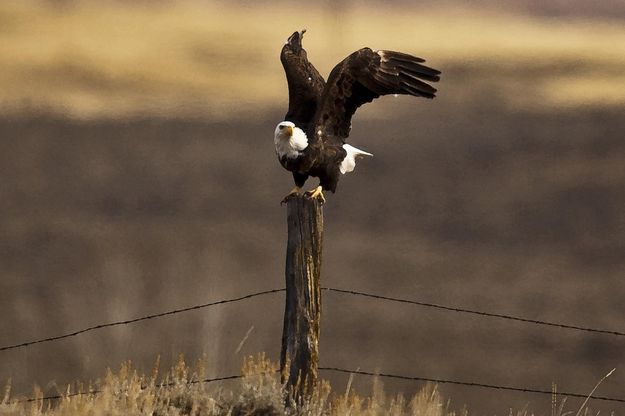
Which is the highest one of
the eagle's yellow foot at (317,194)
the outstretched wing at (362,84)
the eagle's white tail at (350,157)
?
the outstretched wing at (362,84)

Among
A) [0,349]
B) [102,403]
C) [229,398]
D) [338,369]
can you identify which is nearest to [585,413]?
[338,369]

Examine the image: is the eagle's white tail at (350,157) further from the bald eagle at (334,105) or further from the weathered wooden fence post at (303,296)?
the weathered wooden fence post at (303,296)

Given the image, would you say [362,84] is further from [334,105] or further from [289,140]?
[289,140]

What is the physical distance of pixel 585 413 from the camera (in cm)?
721

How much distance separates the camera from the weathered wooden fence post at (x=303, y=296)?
673cm

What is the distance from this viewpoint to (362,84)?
7422mm

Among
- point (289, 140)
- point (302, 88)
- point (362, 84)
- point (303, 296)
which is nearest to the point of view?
point (303, 296)

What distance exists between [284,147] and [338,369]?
1582 millimetres

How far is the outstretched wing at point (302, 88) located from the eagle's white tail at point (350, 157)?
351 mm

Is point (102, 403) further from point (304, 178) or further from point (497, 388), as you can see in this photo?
point (497, 388)

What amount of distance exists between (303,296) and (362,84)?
5.42 feet

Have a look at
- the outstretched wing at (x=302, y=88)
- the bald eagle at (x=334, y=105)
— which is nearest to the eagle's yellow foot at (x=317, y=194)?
the bald eagle at (x=334, y=105)

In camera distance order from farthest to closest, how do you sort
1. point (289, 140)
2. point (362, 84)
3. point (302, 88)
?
1. point (302, 88)
2. point (362, 84)
3. point (289, 140)

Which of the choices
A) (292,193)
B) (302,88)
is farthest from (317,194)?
(302,88)
